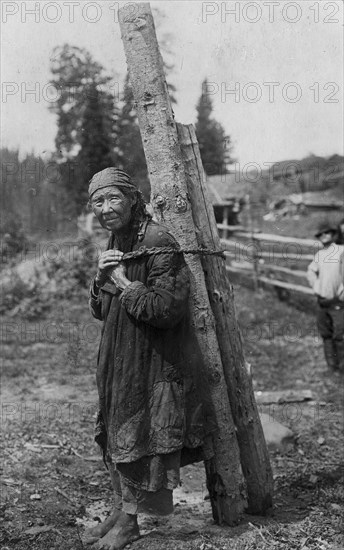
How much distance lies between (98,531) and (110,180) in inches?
78.2

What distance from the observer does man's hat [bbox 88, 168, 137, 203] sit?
10.5 feet

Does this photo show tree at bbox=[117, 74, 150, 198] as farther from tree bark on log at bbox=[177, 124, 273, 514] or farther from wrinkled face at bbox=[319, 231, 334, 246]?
tree bark on log at bbox=[177, 124, 273, 514]

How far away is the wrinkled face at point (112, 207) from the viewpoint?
318cm

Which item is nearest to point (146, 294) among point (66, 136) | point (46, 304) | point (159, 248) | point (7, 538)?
point (159, 248)

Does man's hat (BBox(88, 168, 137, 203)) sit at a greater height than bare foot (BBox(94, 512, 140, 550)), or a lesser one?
greater

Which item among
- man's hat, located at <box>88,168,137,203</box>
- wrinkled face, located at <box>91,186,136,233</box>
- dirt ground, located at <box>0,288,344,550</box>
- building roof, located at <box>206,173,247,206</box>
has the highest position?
building roof, located at <box>206,173,247,206</box>

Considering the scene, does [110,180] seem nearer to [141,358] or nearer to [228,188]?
[141,358]

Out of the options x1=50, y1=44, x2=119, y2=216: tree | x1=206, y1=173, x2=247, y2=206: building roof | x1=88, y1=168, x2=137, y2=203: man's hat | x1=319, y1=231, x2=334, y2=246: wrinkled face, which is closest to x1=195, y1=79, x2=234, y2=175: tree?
x1=50, y1=44, x2=119, y2=216: tree

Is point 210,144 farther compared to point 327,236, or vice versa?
point 210,144

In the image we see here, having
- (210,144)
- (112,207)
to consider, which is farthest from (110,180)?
(210,144)

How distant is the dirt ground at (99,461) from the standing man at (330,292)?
343mm

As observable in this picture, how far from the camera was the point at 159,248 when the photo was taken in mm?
3230

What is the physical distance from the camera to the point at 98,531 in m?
3.61

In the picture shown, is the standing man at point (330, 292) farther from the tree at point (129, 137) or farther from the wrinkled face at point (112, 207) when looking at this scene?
the wrinkled face at point (112, 207)
